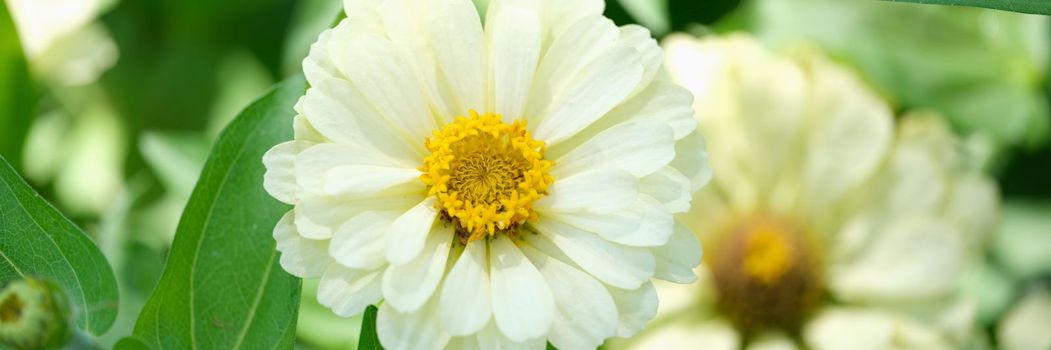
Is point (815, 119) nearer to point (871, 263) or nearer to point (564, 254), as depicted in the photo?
point (871, 263)

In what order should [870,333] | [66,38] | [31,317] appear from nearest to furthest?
1. [31,317]
2. [870,333]
3. [66,38]

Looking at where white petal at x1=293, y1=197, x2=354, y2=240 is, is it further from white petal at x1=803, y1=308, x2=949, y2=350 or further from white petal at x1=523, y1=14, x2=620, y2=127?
white petal at x1=803, y1=308, x2=949, y2=350

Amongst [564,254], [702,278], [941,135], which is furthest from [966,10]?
[564,254]

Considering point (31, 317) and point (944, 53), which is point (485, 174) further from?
point (944, 53)

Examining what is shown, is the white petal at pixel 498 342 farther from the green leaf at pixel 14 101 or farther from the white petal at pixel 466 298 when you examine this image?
the green leaf at pixel 14 101

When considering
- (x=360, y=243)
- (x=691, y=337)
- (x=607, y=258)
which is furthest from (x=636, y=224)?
(x=691, y=337)

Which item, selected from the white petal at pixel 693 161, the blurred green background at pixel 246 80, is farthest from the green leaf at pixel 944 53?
the white petal at pixel 693 161
